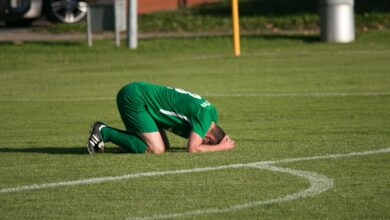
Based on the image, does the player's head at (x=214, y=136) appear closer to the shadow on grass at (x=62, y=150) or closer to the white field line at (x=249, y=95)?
the shadow on grass at (x=62, y=150)

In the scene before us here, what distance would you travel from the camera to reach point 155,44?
28.9 m

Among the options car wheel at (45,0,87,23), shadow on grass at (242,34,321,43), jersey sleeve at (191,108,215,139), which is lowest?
shadow on grass at (242,34,321,43)

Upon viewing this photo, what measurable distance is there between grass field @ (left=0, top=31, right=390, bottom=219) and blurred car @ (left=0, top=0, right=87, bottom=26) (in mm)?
6673

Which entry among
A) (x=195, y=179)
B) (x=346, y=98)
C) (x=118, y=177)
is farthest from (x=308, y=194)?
(x=346, y=98)

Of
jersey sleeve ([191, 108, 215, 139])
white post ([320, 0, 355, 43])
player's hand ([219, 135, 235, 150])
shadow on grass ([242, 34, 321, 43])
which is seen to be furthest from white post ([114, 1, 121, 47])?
jersey sleeve ([191, 108, 215, 139])

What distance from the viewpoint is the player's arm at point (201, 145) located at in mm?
11547

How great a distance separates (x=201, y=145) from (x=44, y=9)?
22.9 meters

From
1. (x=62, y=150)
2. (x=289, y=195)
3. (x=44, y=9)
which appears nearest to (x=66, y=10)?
(x=44, y=9)

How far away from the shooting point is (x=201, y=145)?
11883 millimetres

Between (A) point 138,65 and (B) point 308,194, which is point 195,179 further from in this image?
(A) point 138,65

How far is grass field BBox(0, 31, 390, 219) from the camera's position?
9039mm

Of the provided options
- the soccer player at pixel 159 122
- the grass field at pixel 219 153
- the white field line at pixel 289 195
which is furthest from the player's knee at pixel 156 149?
the white field line at pixel 289 195

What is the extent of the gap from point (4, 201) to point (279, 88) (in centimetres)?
1030

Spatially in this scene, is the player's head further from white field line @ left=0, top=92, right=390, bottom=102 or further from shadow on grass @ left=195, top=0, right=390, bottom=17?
shadow on grass @ left=195, top=0, right=390, bottom=17
